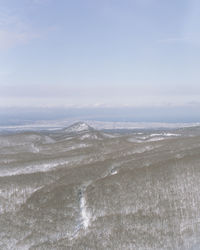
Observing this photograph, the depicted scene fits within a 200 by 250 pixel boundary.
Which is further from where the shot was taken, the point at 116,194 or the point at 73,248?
the point at 116,194

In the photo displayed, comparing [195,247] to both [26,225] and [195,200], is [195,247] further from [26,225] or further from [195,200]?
[26,225]

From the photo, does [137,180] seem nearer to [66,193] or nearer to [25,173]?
[66,193]

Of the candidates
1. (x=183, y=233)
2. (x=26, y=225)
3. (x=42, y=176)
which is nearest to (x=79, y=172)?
(x=42, y=176)

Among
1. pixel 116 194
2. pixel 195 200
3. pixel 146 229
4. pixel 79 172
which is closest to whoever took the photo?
pixel 146 229

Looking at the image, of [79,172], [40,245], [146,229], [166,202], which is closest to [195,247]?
[146,229]

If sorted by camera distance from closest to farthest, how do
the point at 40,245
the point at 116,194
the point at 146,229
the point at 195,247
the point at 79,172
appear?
the point at 195,247
the point at 40,245
the point at 146,229
the point at 116,194
the point at 79,172

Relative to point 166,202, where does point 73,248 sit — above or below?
below
